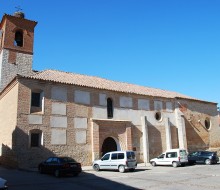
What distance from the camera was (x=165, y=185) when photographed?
11789 millimetres

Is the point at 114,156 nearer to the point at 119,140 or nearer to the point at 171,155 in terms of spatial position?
the point at 171,155

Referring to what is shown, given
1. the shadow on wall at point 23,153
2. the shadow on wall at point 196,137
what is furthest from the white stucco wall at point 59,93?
the shadow on wall at point 196,137

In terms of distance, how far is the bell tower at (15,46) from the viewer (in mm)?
25000

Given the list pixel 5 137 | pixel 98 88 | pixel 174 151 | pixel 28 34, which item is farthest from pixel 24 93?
pixel 174 151

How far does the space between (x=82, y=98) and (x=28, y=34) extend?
958cm

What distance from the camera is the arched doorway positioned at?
24203 millimetres

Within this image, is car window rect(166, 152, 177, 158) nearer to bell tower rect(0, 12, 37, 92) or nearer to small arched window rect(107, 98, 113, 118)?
small arched window rect(107, 98, 113, 118)

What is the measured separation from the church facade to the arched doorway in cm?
9

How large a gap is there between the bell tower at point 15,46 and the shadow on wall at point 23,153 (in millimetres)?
6948

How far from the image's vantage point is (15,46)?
25.9 metres

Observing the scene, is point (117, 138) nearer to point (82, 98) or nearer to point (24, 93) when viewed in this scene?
point (82, 98)

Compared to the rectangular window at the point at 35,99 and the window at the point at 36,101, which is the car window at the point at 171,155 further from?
the rectangular window at the point at 35,99

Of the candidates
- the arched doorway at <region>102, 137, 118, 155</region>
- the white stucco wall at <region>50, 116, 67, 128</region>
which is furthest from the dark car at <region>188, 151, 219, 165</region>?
the white stucco wall at <region>50, 116, 67, 128</region>

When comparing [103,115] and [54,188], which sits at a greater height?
[103,115]
